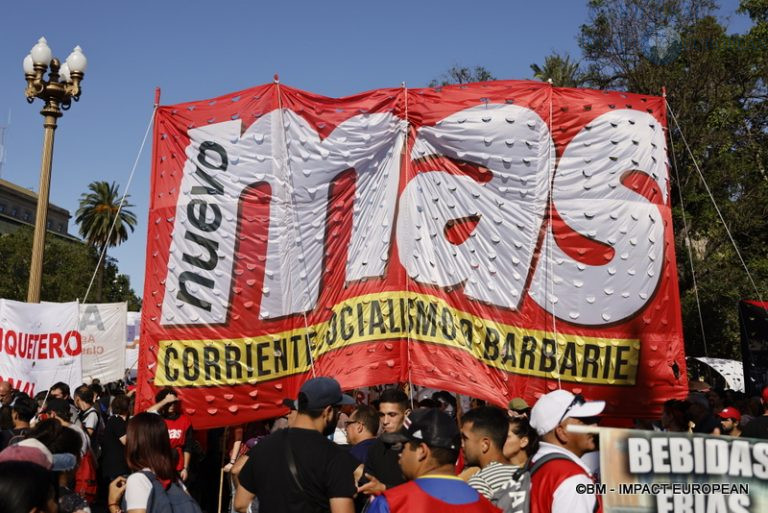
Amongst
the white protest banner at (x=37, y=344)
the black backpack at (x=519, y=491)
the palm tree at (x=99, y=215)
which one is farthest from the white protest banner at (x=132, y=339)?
the palm tree at (x=99, y=215)

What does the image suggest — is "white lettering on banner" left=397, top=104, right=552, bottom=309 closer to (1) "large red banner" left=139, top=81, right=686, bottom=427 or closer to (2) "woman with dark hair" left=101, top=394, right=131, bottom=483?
(1) "large red banner" left=139, top=81, right=686, bottom=427

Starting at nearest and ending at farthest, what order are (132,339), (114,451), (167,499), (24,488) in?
(24,488), (167,499), (114,451), (132,339)

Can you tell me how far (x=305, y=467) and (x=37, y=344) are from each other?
33.9ft

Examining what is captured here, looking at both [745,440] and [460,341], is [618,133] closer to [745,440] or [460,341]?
[460,341]

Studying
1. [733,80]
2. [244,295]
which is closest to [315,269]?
[244,295]

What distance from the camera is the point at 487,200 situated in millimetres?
8883

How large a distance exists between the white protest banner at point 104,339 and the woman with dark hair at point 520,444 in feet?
42.1

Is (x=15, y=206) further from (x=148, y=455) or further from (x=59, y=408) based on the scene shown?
(x=148, y=455)

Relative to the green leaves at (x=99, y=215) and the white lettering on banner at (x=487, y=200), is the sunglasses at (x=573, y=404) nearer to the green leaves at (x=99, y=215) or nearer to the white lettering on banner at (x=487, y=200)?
the white lettering on banner at (x=487, y=200)

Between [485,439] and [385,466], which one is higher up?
[485,439]

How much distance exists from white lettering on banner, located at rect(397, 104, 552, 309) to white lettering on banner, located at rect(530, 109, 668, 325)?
0.23 metres

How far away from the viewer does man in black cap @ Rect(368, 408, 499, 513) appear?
3.70 metres

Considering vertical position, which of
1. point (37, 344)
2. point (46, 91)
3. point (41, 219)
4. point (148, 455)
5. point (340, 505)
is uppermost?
point (46, 91)

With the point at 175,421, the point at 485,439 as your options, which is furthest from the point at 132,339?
the point at 485,439
